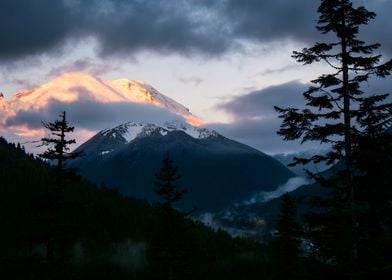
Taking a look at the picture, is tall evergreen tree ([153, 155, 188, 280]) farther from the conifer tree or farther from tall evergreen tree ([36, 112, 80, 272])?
tall evergreen tree ([36, 112, 80, 272])

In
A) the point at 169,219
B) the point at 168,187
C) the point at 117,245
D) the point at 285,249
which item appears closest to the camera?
the point at 168,187

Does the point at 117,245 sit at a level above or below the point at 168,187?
below

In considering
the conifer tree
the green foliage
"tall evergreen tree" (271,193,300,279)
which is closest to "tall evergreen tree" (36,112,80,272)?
the conifer tree

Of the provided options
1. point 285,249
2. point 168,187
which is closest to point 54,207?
point 168,187

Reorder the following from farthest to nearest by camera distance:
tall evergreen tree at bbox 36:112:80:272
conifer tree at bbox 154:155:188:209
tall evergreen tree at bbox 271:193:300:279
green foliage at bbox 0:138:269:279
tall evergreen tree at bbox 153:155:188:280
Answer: green foliage at bbox 0:138:269:279
tall evergreen tree at bbox 271:193:300:279
tall evergreen tree at bbox 153:155:188:280
conifer tree at bbox 154:155:188:209
tall evergreen tree at bbox 36:112:80:272

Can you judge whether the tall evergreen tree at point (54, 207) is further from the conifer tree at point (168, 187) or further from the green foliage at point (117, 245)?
the green foliage at point (117, 245)

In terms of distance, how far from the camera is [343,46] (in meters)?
24.9

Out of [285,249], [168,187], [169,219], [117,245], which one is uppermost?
[168,187]

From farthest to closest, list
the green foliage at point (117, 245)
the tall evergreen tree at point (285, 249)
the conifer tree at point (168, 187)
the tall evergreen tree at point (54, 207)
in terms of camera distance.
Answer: the green foliage at point (117, 245) → the tall evergreen tree at point (285, 249) → the conifer tree at point (168, 187) → the tall evergreen tree at point (54, 207)

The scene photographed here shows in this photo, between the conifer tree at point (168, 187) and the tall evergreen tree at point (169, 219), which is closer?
the conifer tree at point (168, 187)

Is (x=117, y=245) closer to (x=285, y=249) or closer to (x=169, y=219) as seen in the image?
(x=285, y=249)

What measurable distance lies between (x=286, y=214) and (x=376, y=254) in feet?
152

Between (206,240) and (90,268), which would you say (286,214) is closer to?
(90,268)

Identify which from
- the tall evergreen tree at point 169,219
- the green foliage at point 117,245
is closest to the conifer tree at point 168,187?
the tall evergreen tree at point 169,219
